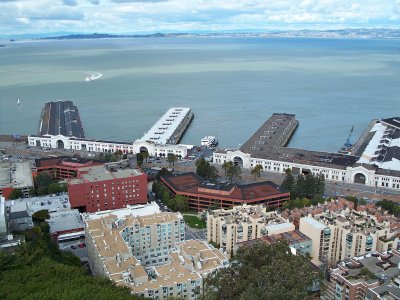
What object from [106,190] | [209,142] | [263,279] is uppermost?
[263,279]

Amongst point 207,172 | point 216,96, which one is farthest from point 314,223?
point 216,96

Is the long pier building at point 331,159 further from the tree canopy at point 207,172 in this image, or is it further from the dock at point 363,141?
Result: the tree canopy at point 207,172

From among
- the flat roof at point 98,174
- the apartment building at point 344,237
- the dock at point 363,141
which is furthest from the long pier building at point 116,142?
the apartment building at point 344,237

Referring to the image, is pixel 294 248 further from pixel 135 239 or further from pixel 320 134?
pixel 320 134

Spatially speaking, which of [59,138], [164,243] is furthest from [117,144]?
[164,243]

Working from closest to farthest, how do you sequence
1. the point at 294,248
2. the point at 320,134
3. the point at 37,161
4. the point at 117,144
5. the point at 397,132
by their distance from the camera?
the point at 294,248 < the point at 37,161 < the point at 117,144 < the point at 397,132 < the point at 320,134

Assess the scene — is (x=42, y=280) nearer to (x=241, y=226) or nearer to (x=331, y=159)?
(x=241, y=226)
